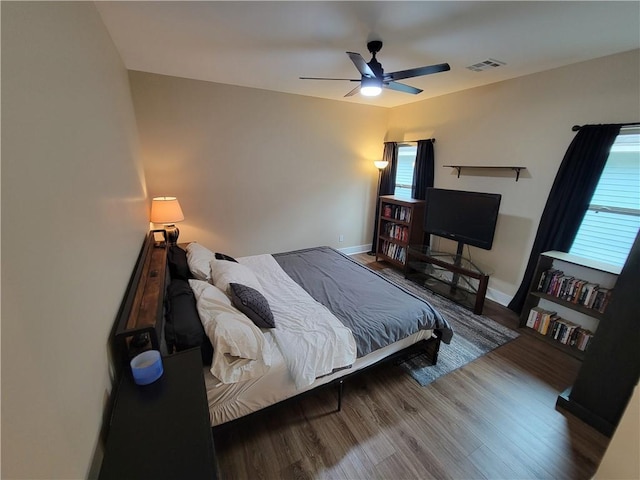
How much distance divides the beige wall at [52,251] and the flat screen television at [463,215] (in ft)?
11.4

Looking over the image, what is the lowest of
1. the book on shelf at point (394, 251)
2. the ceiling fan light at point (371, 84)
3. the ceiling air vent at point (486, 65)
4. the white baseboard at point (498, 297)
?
the white baseboard at point (498, 297)

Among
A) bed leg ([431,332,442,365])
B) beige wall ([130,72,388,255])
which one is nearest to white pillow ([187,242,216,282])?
beige wall ([130,72,388,255])

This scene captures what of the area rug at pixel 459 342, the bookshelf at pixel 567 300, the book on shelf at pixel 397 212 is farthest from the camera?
the book on shelf at pixel 397 212

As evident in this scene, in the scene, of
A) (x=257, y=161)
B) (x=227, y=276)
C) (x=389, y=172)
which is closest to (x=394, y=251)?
(x=389, y=172)

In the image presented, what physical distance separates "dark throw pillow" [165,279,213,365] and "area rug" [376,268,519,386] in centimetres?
163

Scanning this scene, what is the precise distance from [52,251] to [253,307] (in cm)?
108

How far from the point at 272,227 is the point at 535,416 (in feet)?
11.2

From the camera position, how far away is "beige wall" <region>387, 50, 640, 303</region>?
7.36 feet

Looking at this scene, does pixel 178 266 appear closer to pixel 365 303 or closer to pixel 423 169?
pixel 365 303

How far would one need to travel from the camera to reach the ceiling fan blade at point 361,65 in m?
1.77

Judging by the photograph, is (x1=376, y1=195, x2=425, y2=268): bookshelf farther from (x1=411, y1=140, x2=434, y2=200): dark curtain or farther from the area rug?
the area rug

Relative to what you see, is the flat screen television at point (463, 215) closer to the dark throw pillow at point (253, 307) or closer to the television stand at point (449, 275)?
the television stand at point (449, 275)

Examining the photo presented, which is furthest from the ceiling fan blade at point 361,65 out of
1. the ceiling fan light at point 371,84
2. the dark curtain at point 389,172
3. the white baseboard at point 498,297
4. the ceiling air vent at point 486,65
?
the white baseboard at point 498,297

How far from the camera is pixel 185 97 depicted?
2996 mm
